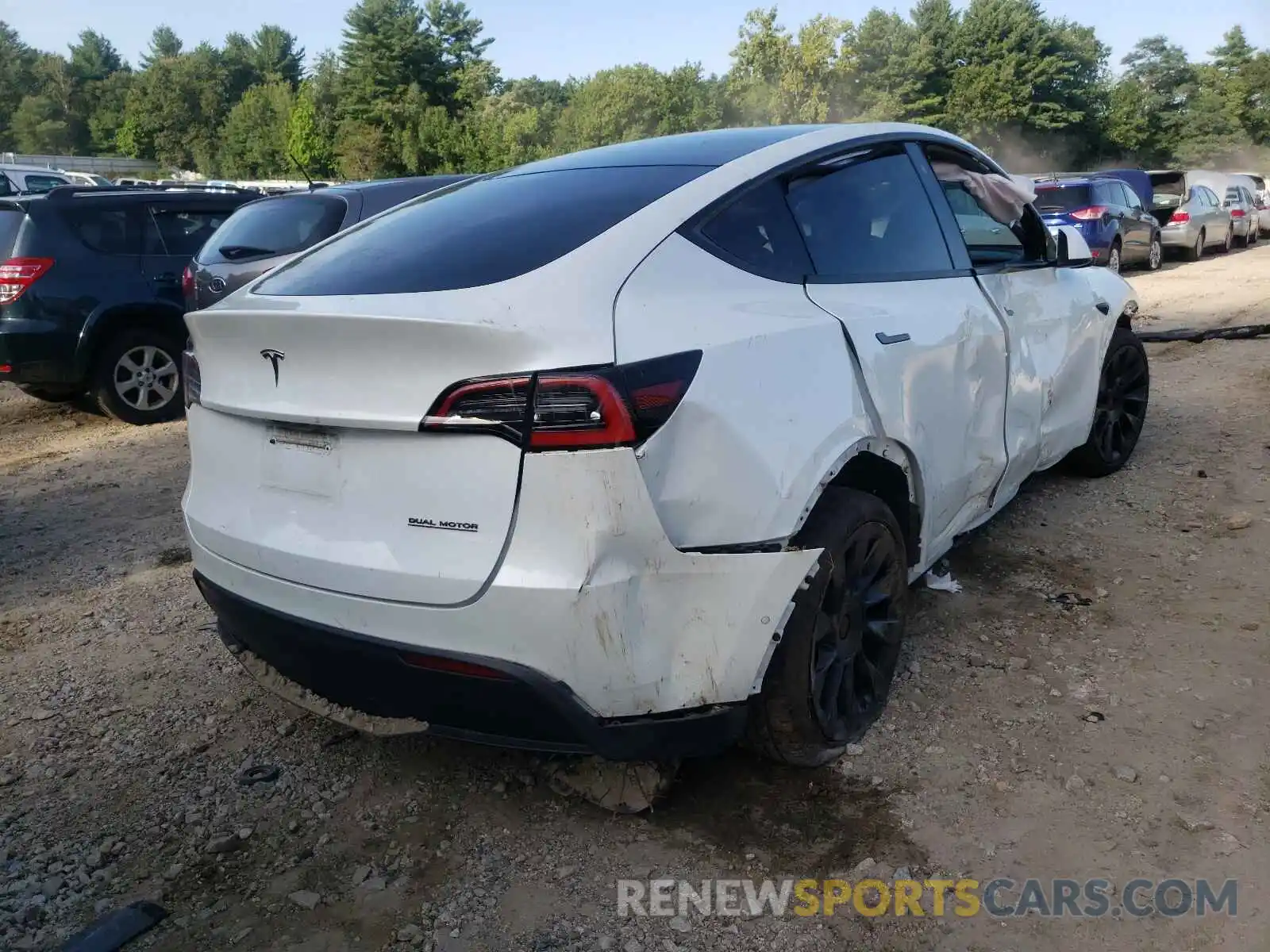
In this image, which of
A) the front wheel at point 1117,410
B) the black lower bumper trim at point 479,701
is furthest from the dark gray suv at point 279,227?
the black lower bumper trim at point 479,701

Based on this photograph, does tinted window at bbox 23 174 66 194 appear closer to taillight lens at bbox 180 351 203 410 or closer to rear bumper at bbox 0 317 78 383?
rear bumper at bbox 0 317 78 383

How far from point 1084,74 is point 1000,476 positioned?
245ft

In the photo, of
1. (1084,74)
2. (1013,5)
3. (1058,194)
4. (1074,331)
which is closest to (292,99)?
(1013,5)

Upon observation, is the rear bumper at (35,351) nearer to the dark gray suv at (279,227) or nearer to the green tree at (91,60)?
the dark gray suv at (279,227)

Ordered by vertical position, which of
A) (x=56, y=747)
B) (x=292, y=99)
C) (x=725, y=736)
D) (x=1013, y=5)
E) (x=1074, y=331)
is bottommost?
(x=56, y=747)

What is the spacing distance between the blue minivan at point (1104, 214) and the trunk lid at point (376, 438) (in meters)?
13.9

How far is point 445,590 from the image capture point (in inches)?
88.0

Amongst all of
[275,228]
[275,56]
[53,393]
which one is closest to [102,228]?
[53,393]

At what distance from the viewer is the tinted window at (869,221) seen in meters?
2.97

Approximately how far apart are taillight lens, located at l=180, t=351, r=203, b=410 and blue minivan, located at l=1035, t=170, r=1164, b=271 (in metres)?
13.8

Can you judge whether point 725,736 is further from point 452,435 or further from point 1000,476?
point 1000,476

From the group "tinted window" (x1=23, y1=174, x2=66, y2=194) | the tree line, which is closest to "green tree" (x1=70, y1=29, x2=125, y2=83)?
the tree line

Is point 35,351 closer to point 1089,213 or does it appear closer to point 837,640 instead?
point 837,640

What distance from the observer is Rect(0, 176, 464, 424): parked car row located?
7.03 m
